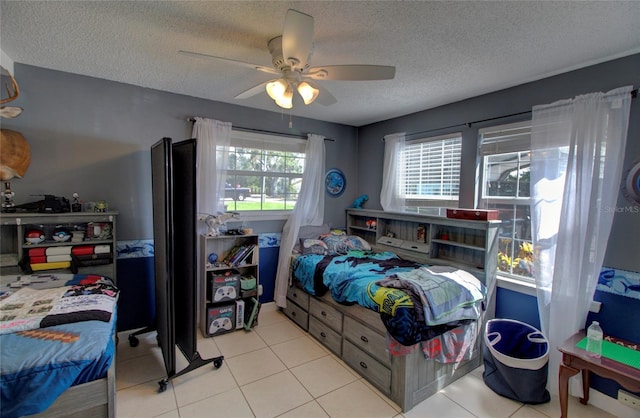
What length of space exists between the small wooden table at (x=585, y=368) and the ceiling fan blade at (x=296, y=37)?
246 centimetres

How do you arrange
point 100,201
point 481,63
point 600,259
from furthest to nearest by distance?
point 100,201 < point 481,63 < point 600,259

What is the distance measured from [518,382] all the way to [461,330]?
19.0 inches

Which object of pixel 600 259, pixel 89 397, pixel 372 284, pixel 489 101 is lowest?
pixel 89 397

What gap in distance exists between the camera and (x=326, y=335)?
2.83 metres

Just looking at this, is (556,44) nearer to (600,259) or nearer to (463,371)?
(600,259)

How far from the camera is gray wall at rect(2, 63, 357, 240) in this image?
8.17 feet

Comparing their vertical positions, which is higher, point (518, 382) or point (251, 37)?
point (251, 37)

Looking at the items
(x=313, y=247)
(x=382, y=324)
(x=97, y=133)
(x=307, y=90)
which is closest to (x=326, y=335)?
(x=382, y=324)

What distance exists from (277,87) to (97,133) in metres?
2.04

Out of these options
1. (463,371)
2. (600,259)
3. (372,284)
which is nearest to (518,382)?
(463,371)

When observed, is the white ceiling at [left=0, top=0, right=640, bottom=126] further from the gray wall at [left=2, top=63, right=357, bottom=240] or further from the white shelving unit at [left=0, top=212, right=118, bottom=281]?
the white shelving unit at [left=0, top=212, right=118, bottom=281]

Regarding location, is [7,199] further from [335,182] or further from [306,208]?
[335,182]

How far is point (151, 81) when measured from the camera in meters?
2.73

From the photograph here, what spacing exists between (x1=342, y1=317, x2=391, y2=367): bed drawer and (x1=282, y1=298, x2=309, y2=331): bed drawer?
0.67m
